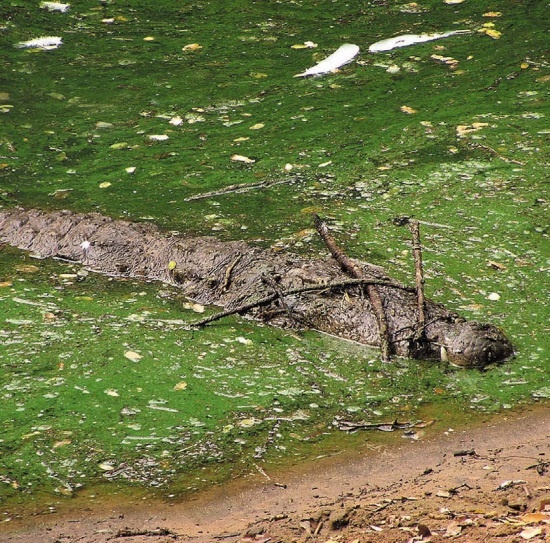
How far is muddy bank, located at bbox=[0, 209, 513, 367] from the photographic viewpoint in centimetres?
337

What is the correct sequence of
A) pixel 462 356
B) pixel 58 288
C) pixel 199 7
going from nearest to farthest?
pixel 462 356 < pixel 58 288 < pixel 199 7

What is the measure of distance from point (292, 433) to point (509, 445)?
72 centimetres

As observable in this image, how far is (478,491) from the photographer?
2516mm

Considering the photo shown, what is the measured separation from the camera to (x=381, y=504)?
2502 mm

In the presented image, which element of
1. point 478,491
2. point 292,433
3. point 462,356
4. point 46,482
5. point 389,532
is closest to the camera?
point 389,532

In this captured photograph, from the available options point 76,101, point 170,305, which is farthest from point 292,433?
point 76,101

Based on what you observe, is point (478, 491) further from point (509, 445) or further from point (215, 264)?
point (215, 264)

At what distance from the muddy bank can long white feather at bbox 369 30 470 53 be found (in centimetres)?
270

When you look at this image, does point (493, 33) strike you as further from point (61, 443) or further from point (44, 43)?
point (61, 443)

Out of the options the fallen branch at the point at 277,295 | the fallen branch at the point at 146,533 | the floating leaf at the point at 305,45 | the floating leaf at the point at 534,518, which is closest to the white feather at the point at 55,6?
the floating leaf at the point at 305,45

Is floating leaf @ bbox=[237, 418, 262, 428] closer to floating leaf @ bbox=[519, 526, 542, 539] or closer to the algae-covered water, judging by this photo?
the algae-covered water

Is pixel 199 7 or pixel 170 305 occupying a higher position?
pixel 199 7

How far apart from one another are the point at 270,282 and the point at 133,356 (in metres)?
0.65

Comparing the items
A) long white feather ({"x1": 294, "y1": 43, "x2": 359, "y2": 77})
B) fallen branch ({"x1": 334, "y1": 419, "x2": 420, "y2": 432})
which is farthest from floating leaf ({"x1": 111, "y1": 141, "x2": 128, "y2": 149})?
fallen branch ({"x1": 334, "y1": 419, "x2": 420, "y2": 432})
